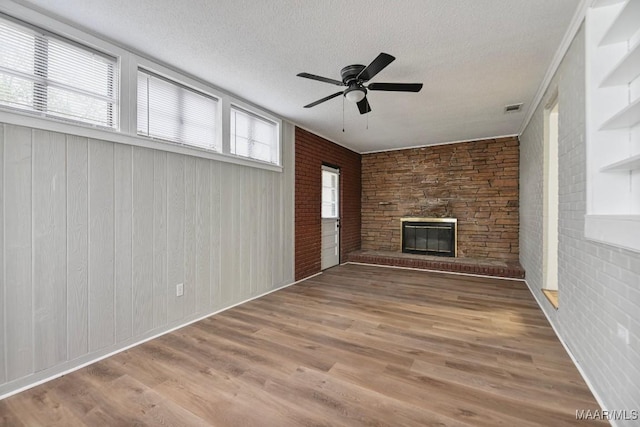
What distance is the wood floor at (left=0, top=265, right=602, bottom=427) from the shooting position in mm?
1660

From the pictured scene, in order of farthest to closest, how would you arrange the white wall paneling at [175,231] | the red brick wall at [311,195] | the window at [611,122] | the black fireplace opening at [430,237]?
the black fireplace opening at [430,237], the red brick wall at [311,195], the white wall paneling at [175,231], the window at [611,122]

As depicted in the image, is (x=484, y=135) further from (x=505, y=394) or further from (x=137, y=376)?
(x=137, y=376)

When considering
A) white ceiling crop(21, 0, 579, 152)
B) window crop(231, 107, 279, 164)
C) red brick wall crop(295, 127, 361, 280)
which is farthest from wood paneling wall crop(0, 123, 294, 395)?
red brick wall crop(295, 127, 361, 280)

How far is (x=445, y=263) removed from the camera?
17.7 feet

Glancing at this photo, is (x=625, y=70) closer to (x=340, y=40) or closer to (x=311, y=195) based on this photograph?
(x=340, y=40)

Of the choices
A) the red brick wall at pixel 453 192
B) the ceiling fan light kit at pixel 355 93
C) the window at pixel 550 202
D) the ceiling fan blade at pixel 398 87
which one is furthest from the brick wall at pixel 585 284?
the red brick wall at pixel 453 192

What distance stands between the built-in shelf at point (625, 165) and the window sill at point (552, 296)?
1.60 metres

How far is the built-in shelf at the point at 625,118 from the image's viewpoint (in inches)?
54.9

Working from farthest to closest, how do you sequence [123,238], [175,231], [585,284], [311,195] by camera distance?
[311,195]
[175,231]
[123,238]
[585,284]

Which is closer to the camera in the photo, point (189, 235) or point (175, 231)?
point (175, 231)

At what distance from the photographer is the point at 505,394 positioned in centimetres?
181

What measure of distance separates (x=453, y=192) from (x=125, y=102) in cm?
577

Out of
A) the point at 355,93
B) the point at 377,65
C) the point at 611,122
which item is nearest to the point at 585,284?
the point at 611,122

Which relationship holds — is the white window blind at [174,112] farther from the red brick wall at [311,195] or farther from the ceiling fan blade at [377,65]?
the ceiling fan blade at [377,65]
